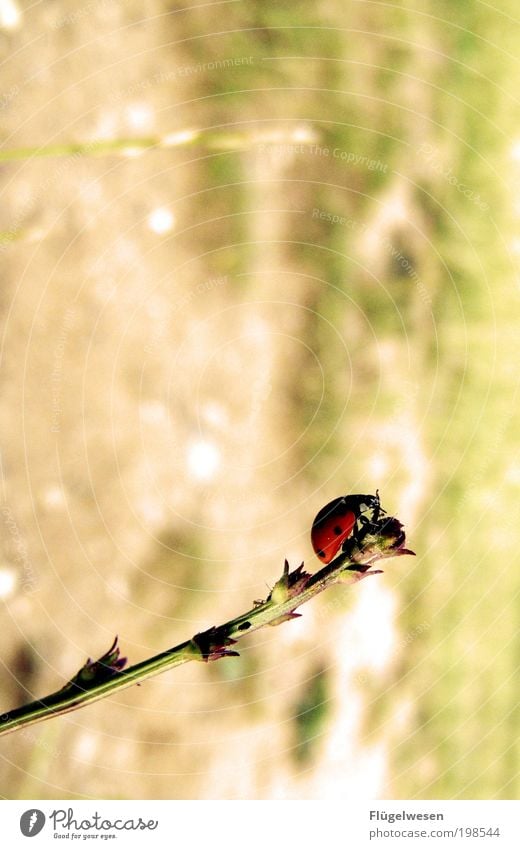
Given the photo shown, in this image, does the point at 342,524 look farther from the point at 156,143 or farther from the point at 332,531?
the point at 156,143

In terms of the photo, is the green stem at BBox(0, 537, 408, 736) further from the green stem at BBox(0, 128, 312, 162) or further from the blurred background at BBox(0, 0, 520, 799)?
the green stem at BBox(0, 128, 312, 162)

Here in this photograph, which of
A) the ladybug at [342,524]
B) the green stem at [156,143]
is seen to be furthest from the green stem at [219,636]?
the green stem at [156,143]

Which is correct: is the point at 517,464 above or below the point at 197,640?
above

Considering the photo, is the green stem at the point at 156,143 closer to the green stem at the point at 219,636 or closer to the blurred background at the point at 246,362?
the blurred background at the point at 246,362

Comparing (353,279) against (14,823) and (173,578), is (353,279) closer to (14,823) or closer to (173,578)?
(173,578)

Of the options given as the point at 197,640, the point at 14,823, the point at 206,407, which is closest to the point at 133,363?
the point at 206,407

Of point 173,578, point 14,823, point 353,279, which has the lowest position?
point 14,823
